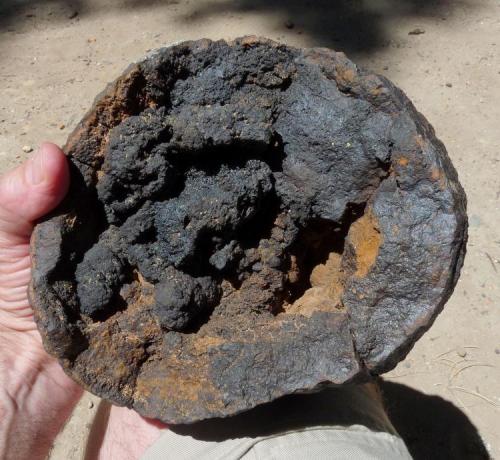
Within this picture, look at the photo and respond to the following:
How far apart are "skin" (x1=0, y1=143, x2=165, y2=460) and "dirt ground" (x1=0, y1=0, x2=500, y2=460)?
0.55 m

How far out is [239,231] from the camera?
1.60m

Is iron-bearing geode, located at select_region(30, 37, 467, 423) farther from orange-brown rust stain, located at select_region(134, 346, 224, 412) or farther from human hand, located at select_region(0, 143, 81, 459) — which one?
human hand, located at select_region(0, 143, 81, 459)

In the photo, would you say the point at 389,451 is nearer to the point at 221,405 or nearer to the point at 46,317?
the point at 221,405

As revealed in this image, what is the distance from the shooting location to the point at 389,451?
1.60 m

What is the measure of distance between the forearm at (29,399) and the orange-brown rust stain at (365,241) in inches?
49.7

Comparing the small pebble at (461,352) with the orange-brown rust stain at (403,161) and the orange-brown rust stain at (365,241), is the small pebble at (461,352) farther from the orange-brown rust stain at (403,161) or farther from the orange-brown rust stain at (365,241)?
the orange-brown rust stain at (403,161)

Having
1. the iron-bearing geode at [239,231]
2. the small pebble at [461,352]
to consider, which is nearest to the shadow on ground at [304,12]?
the small pebble at [461,352]

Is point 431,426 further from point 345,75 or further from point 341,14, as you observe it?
point 341,14

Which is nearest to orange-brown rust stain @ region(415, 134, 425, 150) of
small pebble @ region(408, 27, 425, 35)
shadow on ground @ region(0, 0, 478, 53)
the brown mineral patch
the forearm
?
the brown mineral patch

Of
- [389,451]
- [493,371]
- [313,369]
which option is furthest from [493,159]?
[313,369]

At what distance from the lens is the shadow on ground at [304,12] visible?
406cm

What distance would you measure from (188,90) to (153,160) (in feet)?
0.70

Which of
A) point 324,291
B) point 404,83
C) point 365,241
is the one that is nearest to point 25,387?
point 324,291

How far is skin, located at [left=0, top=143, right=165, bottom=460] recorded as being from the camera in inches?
74.9
